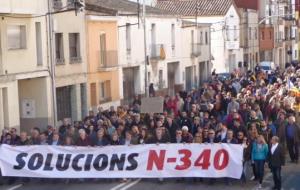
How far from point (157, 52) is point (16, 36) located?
62.7ft

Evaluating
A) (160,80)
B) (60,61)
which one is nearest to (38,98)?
(60,61)

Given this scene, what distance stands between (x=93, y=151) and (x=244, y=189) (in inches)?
160

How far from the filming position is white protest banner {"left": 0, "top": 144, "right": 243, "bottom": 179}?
63.4ft

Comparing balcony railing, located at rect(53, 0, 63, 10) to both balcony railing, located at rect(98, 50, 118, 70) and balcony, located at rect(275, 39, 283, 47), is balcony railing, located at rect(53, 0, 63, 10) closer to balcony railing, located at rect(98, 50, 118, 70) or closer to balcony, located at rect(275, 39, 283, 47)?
balcony railing, located at rect(98, 50, 118, 70)

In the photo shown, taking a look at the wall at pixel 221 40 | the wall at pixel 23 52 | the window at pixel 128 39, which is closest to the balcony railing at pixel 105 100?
the window at pixel 128 39

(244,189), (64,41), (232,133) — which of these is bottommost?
(244,189)

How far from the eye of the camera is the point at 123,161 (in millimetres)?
19812

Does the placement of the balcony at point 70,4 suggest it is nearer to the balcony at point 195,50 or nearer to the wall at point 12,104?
the wall at point 12,104

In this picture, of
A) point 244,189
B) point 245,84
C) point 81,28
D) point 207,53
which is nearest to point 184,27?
point 207,53

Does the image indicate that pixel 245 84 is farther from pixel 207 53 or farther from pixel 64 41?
pixel 207 53

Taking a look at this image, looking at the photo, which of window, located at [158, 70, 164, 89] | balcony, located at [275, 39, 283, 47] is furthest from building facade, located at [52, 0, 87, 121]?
balcony, located at [275, 39, 283, 47]

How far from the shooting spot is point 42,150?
20.0 m

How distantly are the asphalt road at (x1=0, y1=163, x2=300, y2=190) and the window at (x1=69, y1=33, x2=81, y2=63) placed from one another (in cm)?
1595

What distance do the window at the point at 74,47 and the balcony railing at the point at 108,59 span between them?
2372mm
